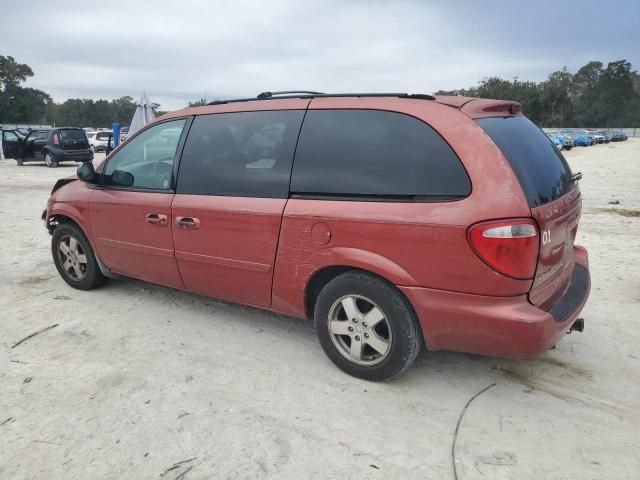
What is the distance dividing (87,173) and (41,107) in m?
98.5

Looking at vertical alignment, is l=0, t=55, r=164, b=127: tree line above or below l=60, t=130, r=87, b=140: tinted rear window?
above

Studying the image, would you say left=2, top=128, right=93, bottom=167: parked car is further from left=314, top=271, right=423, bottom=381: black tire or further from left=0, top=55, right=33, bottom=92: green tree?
Result: left=0, top=55, right=33, bottom=92: green tree

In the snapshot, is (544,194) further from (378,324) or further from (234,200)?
(234,200)

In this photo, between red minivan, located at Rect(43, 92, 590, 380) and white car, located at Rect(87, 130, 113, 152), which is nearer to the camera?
red minivan, located at Rect(43, 92, 590, 380)

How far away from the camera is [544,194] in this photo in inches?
108

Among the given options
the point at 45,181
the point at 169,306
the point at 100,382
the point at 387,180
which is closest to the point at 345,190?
the point at 387,180

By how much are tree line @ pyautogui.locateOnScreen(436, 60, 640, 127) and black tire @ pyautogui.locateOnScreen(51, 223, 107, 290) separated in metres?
88.8

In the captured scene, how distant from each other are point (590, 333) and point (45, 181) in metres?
15.5

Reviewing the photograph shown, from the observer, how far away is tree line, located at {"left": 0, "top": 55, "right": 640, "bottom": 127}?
8294cm

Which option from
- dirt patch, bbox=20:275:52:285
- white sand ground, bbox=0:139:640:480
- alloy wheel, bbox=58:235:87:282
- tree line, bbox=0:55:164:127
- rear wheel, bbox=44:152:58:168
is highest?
tree line, bbox=0:55:164:127

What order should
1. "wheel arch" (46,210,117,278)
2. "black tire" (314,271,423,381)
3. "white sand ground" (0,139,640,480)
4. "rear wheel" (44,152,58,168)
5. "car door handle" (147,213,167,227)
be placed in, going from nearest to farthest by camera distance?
"white sand ground" (0,139,640,480) → "black tire" (314,271,423,381) → "car door handle" (147,213,167,227) → "wheel arch" (46,210,117,278) → "rear wheel" (44,152,58,168)

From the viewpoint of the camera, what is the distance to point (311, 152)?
3.19 m

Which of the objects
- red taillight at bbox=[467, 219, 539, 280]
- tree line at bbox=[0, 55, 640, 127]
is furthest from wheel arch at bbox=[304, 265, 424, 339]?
→ tree line at bbox=[0, 55, 640, 127]

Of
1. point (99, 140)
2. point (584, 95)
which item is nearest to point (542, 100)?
point (584, 95)
